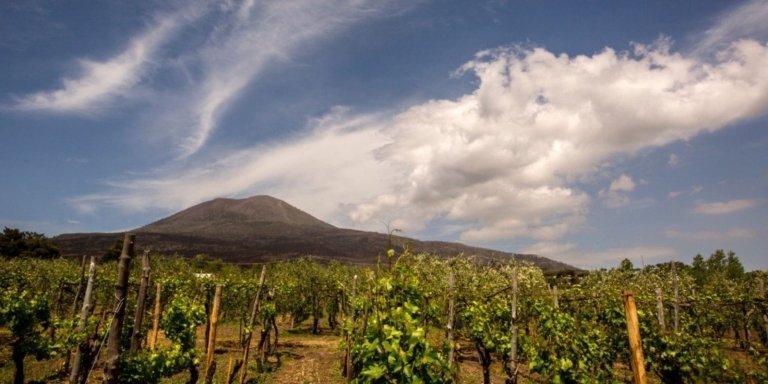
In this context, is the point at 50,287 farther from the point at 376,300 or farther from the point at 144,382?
the point at 376,300

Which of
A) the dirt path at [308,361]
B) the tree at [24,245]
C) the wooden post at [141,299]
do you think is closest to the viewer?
the wooden post at [141,299]

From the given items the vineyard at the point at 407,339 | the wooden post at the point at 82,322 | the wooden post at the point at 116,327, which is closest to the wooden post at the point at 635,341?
the vineyard at the point at 407,339

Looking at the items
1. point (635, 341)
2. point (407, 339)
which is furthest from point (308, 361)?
point (635, 341)

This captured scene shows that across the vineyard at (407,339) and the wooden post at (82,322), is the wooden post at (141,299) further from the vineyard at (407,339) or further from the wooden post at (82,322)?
the wooden post at (82,322)

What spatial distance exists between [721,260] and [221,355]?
9014cm

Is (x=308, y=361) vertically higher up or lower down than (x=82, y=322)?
lower down

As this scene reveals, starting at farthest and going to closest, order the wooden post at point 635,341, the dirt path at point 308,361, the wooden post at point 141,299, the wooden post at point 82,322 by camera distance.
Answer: the dirt path at point 308,361
the wooden post at point 141,299
the wooden post at point 82,322
the wooden post at point 635,341

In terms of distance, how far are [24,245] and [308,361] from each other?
2644 inches

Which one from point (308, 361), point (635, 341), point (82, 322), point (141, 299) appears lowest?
point (308, 361)

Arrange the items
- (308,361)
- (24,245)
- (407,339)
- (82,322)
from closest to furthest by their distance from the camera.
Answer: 1. (407,339)
2. (82,322)
3. (308,361)
4. (24,245)

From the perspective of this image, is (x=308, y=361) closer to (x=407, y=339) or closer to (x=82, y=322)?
(x=82, y=322)

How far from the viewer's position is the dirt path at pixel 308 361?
1523cm

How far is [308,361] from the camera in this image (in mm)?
18734

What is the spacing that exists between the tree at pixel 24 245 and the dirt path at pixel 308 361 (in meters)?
57.2
